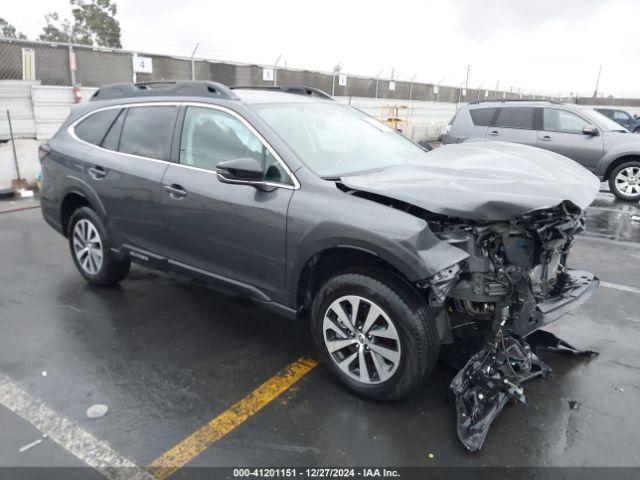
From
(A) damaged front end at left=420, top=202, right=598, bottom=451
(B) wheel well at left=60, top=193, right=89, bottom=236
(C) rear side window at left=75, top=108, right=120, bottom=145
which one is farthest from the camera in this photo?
(B) wheel well at left=60, top=193, right=89, bottom=236

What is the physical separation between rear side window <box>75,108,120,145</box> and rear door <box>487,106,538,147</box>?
782 centimetres

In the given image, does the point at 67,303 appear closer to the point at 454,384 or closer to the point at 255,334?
the point at 255,334

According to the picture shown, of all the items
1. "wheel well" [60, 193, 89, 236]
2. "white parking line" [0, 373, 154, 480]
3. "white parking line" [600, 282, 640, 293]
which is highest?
"wheel well" [60, 193, 89, 236]

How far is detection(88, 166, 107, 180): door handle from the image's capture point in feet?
13.8

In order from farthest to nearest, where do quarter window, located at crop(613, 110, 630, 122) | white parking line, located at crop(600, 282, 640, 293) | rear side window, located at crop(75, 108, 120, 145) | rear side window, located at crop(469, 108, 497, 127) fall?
quarter window, located at crop(613, 110, 630, 122), rear side window, located at crop(469, 108, 497, 127), white parking line, located at crop(600, 282, 640, 293), rear side window, located at crop(75, 108, 120, 145)

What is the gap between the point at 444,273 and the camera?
8.59ft

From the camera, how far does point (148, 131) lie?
4020 millimetres

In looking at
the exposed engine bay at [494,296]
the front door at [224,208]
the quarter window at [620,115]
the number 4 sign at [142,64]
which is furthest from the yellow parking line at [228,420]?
the quarter window at [620,115]

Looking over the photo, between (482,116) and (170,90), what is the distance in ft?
26.1

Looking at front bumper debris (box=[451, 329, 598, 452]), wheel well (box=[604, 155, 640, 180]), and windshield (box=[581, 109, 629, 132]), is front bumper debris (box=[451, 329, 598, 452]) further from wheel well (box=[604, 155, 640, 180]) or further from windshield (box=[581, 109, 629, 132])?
windshield (box=[581, 109, 629, 132])

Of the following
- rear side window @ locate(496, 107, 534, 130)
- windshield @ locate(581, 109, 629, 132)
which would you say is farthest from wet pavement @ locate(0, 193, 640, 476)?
rear side window @ locate(496, 107, 534, 130)

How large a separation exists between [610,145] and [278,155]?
27.4 ft

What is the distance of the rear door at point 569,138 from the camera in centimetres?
938

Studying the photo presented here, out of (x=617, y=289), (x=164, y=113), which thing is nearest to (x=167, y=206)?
(x=164, y=113)
